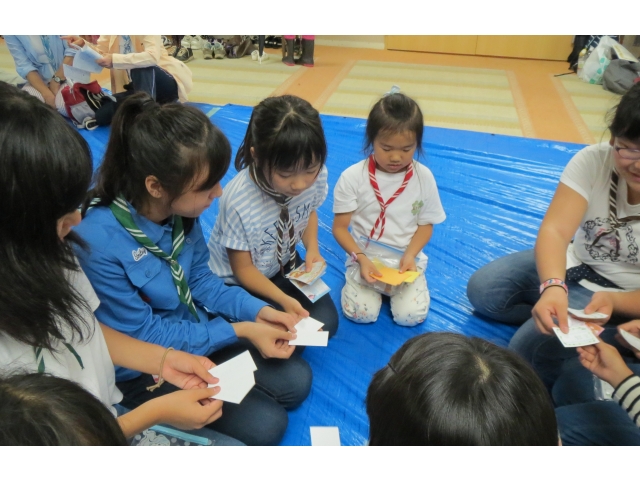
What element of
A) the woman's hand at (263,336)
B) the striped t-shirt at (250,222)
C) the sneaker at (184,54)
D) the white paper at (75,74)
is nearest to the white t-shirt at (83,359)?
the woman's hand at (263,336)

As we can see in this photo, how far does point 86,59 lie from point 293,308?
250 centimetres

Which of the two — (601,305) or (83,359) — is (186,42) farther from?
(601,305)

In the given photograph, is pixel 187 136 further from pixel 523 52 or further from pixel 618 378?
pixel 523 52

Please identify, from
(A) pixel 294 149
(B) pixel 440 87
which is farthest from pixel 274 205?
(B) pixel 440 87

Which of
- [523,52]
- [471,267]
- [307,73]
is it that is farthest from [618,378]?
[523,52]

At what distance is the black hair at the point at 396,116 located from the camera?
1621 mm

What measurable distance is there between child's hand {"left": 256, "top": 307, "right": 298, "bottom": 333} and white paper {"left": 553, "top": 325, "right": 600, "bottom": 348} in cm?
77

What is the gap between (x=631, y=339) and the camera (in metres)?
1.32

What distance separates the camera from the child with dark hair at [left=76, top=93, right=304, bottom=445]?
114 cm

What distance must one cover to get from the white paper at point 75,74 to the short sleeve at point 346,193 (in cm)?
233

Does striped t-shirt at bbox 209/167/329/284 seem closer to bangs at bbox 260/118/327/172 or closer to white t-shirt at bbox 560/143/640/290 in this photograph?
bangs at bbox 260/118/327/172

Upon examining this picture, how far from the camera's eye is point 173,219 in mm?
1283

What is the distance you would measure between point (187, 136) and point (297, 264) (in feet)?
2.55

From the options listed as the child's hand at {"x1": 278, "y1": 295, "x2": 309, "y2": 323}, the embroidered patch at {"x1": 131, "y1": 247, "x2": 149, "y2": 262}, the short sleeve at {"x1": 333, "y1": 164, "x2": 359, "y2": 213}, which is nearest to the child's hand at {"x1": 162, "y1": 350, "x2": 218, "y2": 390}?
the embroidered patch at {"x1": 131, "y1": 247, "x2": 149, "y2": 262}
